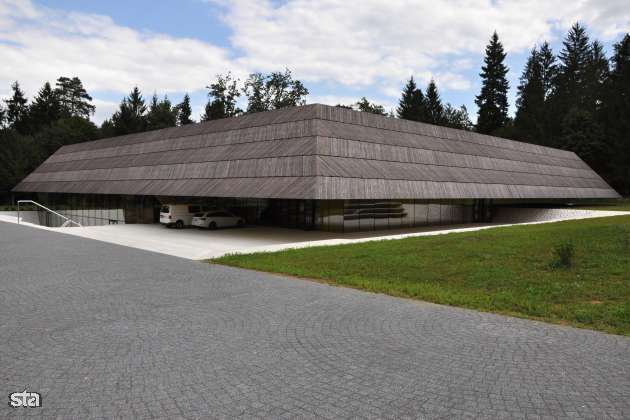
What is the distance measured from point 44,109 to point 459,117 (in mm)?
97178

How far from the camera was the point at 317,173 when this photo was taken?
2559cm

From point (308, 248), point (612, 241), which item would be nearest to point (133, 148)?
point (308, 248)

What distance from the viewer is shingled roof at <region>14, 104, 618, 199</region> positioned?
90.1ft

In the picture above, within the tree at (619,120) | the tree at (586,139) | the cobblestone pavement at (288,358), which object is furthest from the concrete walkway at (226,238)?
the tree at (586,139)

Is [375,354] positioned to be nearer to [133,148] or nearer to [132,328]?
[132,328]

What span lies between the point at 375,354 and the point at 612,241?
1325 cm

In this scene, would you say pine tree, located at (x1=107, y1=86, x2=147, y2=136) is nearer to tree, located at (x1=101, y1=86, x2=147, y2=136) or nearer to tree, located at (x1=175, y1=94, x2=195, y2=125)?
tree, located at (x1=101, y1=86, x2=147, y2=136)

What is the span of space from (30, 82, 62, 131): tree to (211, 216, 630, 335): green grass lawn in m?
102

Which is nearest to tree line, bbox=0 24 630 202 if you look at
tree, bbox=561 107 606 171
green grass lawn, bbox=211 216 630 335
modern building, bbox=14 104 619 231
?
tree, bbox=561 107 606 171

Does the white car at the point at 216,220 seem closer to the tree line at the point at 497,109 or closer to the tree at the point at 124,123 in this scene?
the tree line at the point at 497,109

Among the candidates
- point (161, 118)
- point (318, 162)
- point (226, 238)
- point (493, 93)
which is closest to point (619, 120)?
point (493, 93)

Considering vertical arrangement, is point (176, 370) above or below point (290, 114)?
below

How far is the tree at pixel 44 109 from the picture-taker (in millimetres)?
98438

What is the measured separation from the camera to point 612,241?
1588cm
